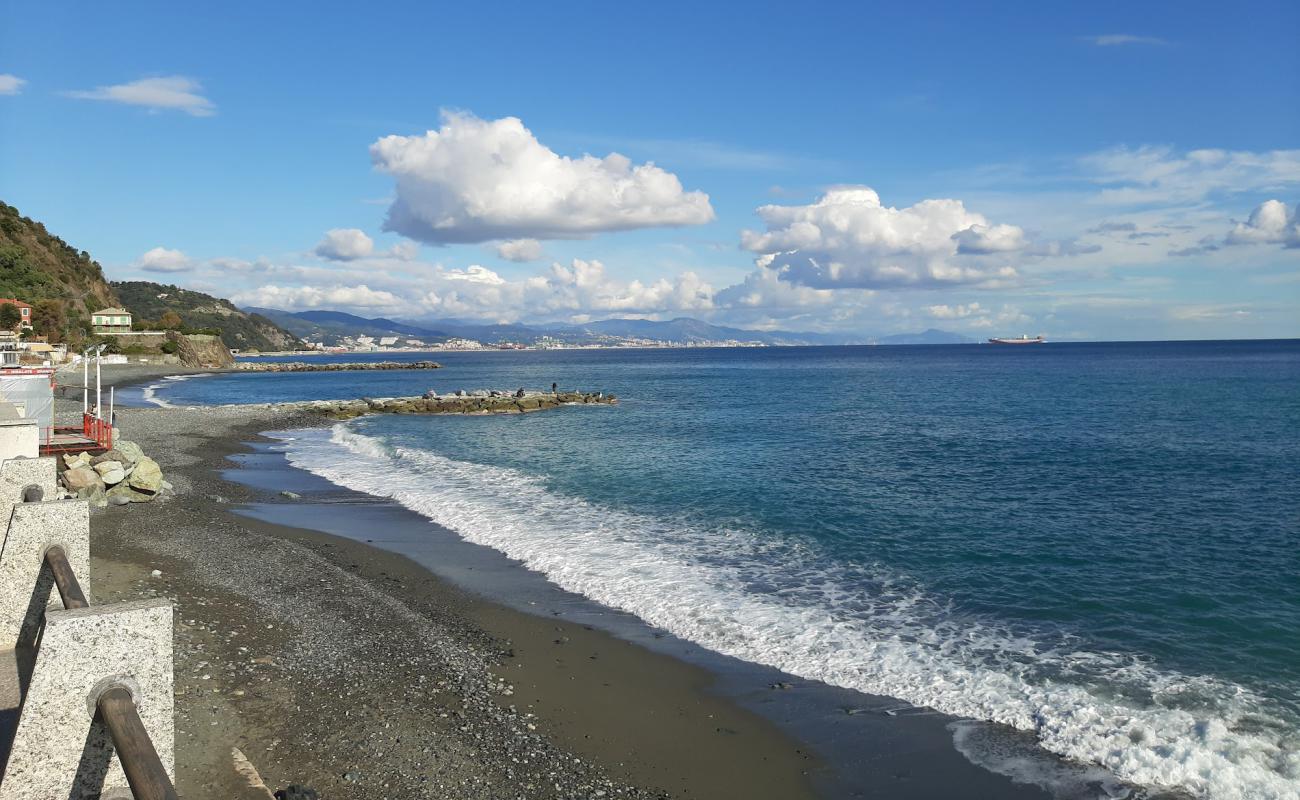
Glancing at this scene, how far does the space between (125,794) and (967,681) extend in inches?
391

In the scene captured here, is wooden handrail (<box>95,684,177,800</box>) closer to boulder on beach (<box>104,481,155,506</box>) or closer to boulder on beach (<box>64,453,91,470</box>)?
boulder on beach (<box>104,481,155,506</box>)

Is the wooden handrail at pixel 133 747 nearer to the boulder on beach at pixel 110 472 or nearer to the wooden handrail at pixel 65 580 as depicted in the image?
the wooden handrail at pixel 65 580

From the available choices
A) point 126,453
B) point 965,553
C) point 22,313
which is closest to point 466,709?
point 965,553

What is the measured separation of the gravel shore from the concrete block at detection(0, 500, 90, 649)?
203cm

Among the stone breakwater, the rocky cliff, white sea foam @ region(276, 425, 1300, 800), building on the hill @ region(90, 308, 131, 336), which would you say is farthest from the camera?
the stone breakwater

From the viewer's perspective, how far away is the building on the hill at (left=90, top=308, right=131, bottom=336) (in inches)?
4582

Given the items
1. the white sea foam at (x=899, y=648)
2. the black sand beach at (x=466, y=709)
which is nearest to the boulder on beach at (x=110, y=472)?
the black sand beach at (x=466, y=709)

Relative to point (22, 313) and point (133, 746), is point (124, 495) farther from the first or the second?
point (22, 313)

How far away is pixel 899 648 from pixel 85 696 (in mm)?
10703

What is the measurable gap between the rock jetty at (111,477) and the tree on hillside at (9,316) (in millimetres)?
80773

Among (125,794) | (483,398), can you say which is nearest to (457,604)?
(125,794)

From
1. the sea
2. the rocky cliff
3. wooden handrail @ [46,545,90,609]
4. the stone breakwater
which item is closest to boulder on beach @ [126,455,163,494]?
the sea

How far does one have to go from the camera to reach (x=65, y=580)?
19.2 ft

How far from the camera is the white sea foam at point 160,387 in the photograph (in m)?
60.8
